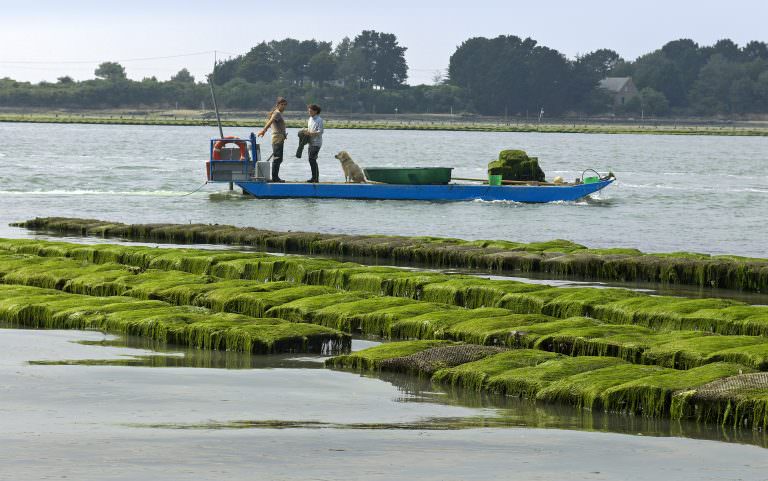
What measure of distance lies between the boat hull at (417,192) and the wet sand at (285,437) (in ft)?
93.3

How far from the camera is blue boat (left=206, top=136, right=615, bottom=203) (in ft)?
131

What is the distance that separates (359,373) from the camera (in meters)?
12.0

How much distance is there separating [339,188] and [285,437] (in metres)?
30.9

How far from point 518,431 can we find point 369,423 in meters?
1.07

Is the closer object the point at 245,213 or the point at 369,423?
the point at 369,423

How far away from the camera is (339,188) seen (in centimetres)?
4003

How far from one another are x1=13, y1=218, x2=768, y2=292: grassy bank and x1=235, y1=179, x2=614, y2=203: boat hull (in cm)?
1266

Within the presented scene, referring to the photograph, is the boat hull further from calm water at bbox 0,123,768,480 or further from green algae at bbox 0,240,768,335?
calm water at bbox 0,123,768,480

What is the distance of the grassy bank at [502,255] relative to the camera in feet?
67.4

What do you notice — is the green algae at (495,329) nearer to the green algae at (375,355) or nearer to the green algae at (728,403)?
the green algae at (375,355)

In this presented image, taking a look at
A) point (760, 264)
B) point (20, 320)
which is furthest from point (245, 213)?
point (20, 320)

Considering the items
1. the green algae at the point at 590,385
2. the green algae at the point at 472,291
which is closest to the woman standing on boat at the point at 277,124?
the green algae at the point at 472,291

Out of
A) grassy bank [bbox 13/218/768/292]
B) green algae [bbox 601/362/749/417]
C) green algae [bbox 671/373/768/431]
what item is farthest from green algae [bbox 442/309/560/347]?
grassy bank [bbox 13/218/768/292]

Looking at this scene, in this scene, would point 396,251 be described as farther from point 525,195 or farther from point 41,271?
point 525,195
